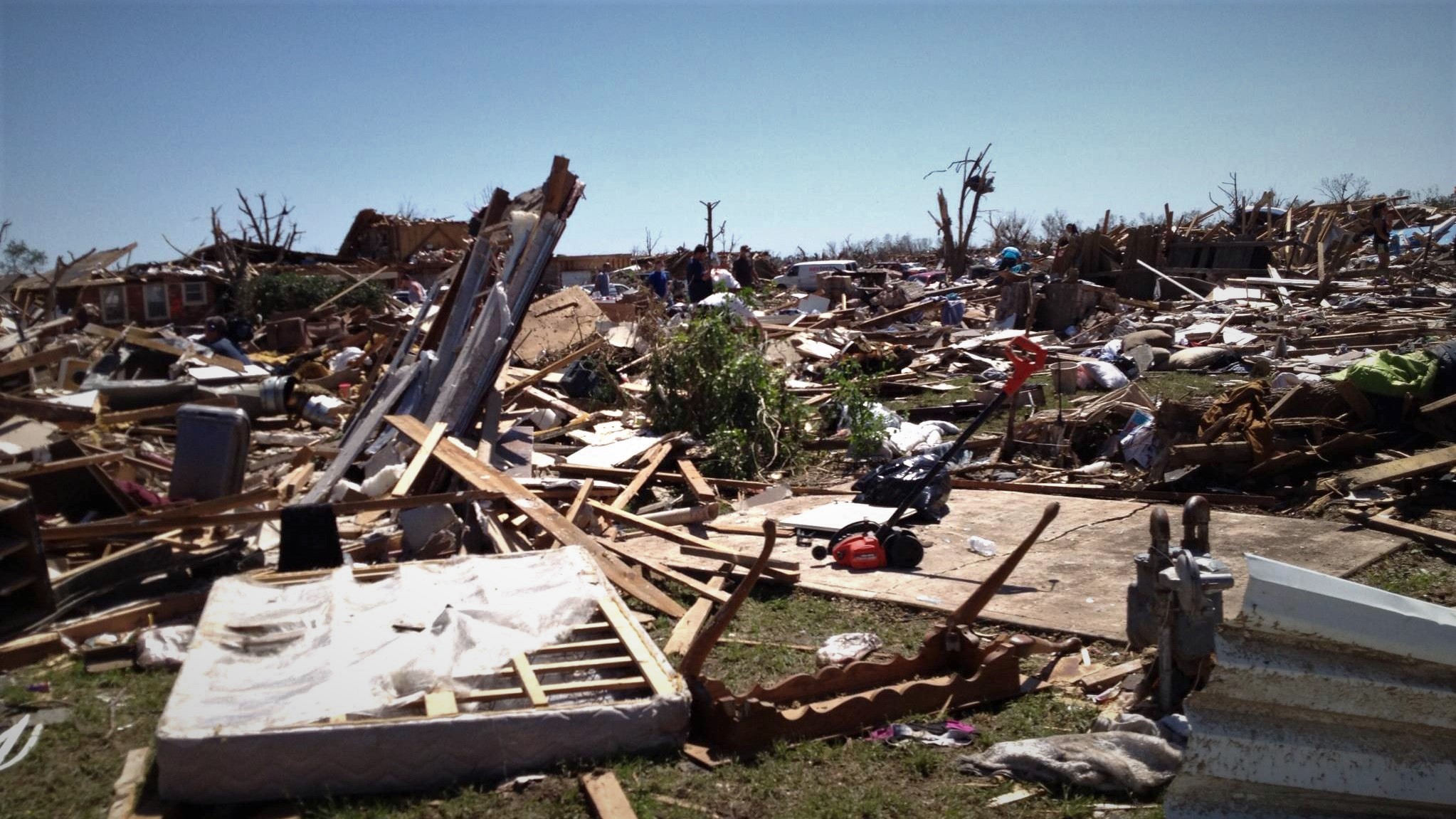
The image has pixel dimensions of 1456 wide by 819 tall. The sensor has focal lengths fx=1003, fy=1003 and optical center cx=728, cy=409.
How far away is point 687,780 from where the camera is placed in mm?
3885

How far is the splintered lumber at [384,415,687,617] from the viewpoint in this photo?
5766 millimetres

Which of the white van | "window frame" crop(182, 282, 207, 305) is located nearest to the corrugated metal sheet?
the white van

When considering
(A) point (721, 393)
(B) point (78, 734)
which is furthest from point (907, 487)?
(B) point (78, 734)

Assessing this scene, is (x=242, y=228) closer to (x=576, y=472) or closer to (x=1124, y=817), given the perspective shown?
(x=576, y=472)

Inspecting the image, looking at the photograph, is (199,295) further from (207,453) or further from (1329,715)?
(1329,715)

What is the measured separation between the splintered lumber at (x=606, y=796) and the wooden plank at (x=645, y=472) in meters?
4.00

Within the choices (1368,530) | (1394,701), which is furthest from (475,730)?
(1368,530)

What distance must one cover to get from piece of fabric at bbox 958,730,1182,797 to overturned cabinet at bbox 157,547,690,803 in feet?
4.15

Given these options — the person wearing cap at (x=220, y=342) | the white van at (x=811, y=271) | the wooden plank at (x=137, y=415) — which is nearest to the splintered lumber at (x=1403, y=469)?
the wooden plank at (x=137, y=415)

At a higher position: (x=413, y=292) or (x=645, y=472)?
(x=413, y=292)

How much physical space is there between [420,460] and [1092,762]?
207 inches

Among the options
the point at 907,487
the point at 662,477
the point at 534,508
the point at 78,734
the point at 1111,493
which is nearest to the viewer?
the point at 78,734

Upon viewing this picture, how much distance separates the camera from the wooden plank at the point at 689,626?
504 centimetres

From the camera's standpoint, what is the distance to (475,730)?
3840 mm
